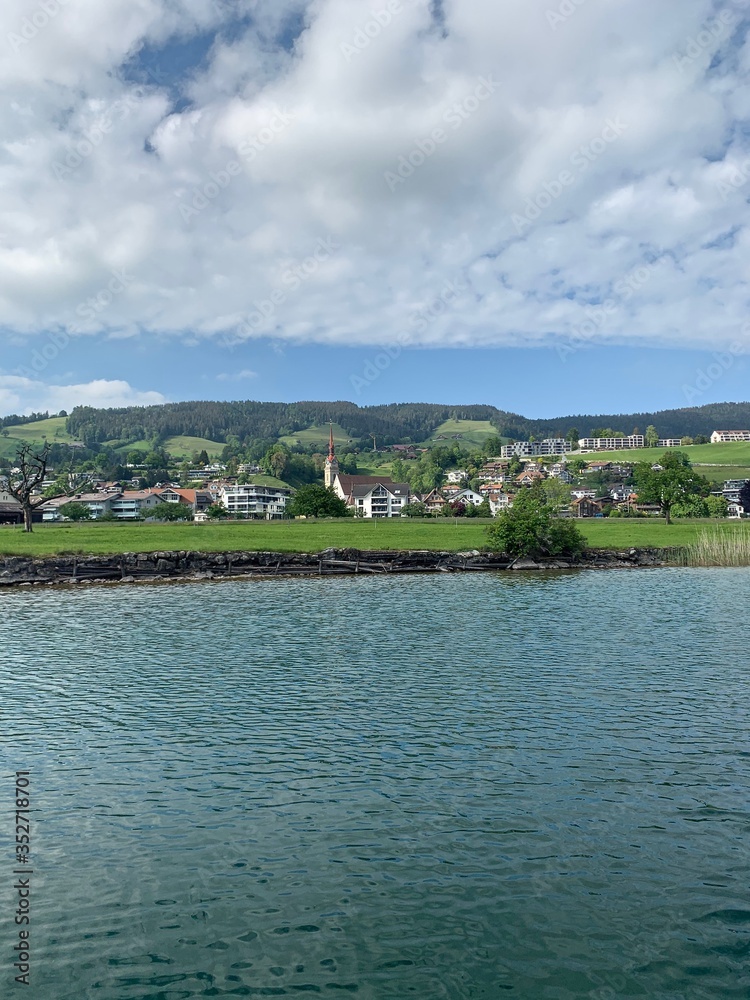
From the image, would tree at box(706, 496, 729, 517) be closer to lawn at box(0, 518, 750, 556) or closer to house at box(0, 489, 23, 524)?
lawn at box(0, 518, 750, 556)

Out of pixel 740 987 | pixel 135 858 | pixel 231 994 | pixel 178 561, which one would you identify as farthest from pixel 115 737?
pixel 178 561

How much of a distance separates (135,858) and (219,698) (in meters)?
10.5

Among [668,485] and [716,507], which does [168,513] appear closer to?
[668,485]

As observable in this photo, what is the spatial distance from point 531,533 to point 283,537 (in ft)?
89.0

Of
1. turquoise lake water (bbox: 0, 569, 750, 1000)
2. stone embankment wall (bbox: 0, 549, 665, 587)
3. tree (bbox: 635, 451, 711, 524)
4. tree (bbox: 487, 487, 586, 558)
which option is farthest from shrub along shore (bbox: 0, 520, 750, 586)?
turquoise lake water (bbox: 0, 569, 750, 1000)

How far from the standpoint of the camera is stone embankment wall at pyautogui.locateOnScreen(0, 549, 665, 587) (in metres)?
63.6

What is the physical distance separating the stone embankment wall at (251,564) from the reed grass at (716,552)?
11.6 feet

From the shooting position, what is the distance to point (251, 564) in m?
68.5

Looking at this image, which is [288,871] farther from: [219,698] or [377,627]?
[377,627]

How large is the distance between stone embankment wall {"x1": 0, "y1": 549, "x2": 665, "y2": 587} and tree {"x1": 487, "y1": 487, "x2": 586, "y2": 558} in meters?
1.34

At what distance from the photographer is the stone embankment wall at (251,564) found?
63.6m

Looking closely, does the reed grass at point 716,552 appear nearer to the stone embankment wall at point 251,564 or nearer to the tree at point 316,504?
the stone embankment wall at point 251,564

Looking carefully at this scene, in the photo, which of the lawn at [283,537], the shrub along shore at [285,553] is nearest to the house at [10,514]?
the lawn at [283,537]

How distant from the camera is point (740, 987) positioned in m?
9.69
